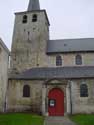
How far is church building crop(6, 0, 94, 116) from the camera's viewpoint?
24.2 m

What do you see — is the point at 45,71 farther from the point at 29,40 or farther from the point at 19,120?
the point at 19,120

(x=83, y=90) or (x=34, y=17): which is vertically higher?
(x=34, y=17)

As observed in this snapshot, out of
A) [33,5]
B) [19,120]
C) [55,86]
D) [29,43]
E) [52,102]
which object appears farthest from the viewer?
[33,5]

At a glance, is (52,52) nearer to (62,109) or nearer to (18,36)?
(18,36)

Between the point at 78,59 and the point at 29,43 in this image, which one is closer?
the point at 78,59

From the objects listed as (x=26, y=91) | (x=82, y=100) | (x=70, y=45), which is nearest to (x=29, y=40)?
(x=70, y=45)

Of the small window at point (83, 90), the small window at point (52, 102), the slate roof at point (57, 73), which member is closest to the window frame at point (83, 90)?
the small window at point (83, 90)

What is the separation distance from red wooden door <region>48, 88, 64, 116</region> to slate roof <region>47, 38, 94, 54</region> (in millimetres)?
6745

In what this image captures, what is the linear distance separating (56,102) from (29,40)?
399 inches

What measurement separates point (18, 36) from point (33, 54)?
12.3ft

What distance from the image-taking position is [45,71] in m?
27.6

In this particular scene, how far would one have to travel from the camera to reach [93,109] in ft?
77.5

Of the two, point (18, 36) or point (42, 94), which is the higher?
point (18, 36)

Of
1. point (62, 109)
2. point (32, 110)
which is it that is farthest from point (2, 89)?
point (62, 109)
